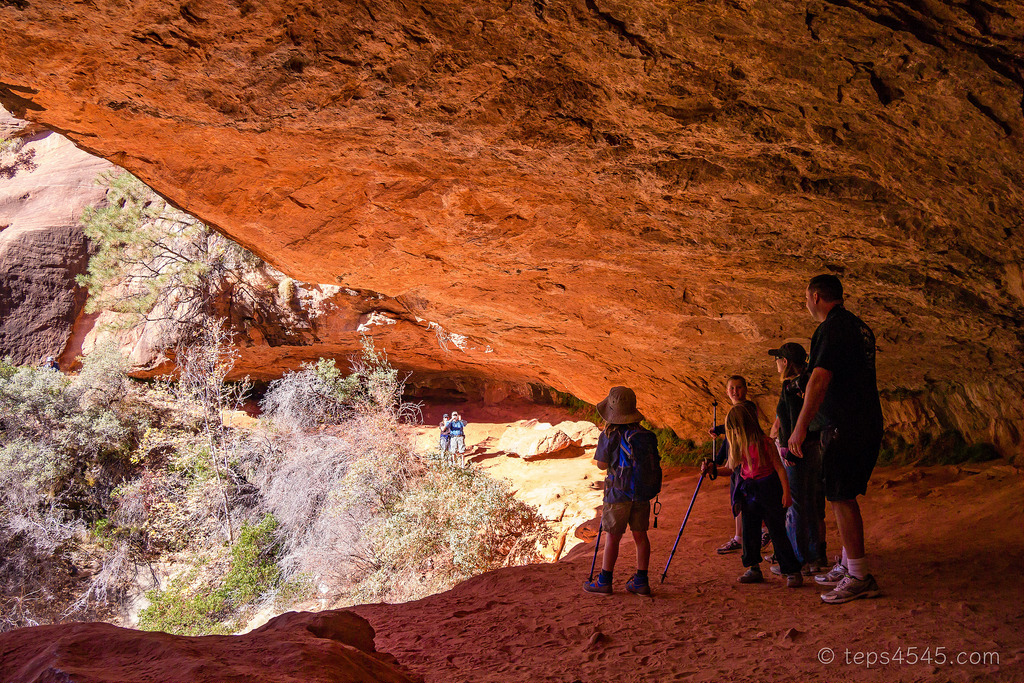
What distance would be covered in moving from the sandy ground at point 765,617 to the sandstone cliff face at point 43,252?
18.0m

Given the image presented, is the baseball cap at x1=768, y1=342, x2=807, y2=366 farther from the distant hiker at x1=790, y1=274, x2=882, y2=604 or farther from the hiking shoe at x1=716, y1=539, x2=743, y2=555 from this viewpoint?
the hiking shoe at x1=716, y1=539, x2=743, y2=555

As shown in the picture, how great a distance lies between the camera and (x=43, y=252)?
62.2 feet

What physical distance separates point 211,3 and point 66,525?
48.5 feet

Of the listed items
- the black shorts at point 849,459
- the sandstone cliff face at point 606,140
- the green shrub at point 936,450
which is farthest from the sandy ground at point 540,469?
the black shorts at point 849,459

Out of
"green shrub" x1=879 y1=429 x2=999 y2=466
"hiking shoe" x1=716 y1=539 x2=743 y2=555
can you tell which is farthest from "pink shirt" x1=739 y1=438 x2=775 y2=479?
"green shrub" x1=879 y1=429 x2=999 y2=466

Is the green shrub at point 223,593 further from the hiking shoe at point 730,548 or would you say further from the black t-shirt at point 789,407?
the black t-shirt at point 789,407

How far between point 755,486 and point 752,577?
61 centimetres

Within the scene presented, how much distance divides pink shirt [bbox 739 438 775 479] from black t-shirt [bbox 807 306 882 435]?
3.03ft

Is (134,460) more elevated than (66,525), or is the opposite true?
(134,460)

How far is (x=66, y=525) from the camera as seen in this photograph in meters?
13.9

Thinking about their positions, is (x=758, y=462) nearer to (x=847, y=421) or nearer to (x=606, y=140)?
(x=847, y=421)

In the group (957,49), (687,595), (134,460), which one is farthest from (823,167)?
(134,460)

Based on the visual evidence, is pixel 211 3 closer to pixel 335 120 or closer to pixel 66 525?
pixel 335 120

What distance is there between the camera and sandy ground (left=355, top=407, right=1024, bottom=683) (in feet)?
9.07
